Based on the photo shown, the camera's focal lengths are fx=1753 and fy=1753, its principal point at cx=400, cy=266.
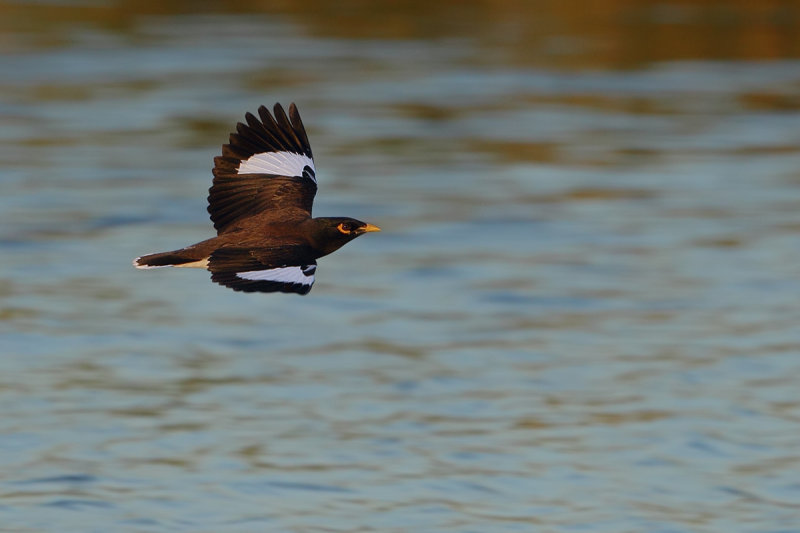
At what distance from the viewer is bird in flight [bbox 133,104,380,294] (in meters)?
6.28

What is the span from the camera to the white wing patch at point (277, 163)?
727 cm

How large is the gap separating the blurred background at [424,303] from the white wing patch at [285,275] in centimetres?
272

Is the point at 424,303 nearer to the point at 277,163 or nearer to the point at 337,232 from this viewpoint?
the point at 277,163

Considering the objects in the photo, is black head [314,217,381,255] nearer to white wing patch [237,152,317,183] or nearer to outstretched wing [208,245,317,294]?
outstretched wing [208,245,317,294]

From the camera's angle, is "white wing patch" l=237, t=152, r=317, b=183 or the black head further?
"white wing patch" l=237, t=152, r=317, b=183

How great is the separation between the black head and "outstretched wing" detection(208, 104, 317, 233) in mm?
666

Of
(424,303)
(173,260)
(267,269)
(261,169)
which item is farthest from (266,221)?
(424,303)

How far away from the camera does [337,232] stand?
655 centimetres

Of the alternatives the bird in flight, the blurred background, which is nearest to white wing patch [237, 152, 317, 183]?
the bird in flight

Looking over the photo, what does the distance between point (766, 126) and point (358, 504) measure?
14405 millimetres

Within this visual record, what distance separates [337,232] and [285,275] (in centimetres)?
38

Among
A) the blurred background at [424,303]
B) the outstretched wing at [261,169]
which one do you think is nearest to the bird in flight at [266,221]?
the outstretched wing at [261,169]

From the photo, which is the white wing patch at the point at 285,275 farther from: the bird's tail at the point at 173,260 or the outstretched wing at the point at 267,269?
the bird's tail at the point at 173,260

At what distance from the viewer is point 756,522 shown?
8.96m
